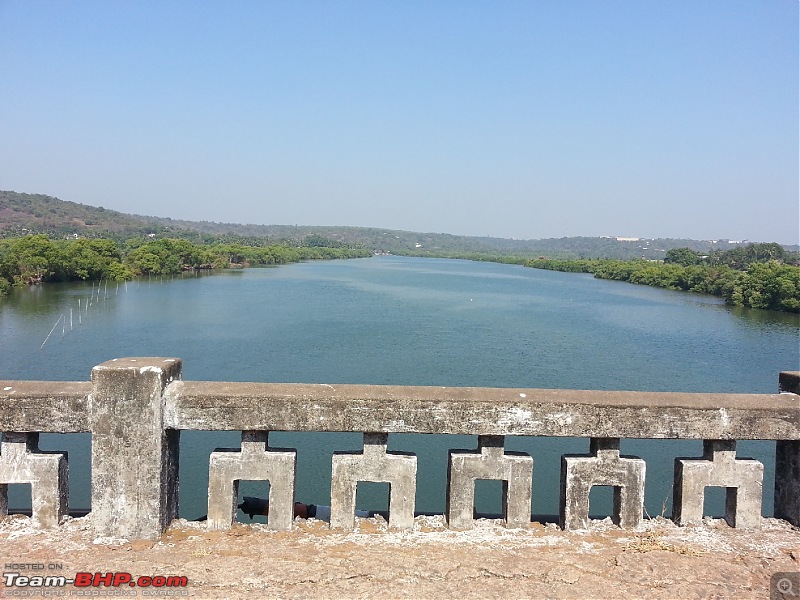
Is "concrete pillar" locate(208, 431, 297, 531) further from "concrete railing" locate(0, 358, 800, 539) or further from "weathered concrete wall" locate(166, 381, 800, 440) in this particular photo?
"weathered concrete wall" locate(166, 381, 800, 440)

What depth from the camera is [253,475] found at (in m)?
3.43

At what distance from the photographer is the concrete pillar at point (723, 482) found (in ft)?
11.6

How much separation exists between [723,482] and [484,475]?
140 cm

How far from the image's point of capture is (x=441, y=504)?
12953 millimetres

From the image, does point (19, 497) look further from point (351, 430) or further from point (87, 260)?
point (87, 260)

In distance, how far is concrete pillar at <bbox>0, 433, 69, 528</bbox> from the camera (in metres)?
3.35

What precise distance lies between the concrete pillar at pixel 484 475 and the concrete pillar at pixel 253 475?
3.02 feet

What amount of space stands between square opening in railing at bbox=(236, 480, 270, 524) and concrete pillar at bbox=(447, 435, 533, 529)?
2680mm

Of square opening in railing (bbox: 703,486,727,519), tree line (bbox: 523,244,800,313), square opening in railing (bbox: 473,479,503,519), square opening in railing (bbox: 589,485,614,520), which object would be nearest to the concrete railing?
square opening in railing (bbox: 473,479,503,519)

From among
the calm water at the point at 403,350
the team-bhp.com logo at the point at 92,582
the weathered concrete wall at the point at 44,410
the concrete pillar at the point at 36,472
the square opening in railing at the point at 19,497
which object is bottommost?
the square opening in railing at the point at 19,497

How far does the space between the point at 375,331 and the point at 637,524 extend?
3567 centimetres

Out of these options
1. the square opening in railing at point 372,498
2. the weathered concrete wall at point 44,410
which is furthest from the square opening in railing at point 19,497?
the weathered concrete wall at point 44,410

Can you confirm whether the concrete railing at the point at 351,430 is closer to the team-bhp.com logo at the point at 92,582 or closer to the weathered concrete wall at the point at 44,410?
the weathered concrete wall at the point at 44,410

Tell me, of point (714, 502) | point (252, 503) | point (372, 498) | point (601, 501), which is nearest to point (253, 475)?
point (252, 503)
